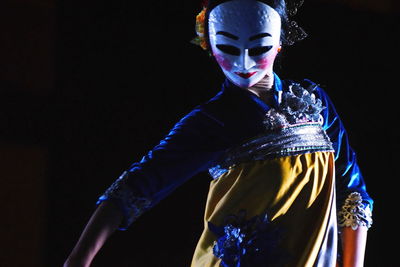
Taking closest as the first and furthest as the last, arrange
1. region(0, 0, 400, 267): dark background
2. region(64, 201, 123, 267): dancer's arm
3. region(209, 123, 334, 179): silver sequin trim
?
region(64, 201, 123, 267): dancer's arm
region(209, 123, 334, 179): silver sequin trim
region(0, 0, 400, 267): dark background

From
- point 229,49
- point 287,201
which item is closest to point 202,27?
point 229,49

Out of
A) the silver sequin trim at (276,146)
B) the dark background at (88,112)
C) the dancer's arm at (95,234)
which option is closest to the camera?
the dancer's arm at (95,234)

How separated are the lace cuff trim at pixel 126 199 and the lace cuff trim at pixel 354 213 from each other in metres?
0.41

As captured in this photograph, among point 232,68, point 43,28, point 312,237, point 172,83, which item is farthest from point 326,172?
point 43,28

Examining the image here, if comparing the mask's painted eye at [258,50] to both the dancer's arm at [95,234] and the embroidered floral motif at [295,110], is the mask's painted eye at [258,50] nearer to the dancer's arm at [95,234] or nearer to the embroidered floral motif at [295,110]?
the embroidered floral motif at [295,110]

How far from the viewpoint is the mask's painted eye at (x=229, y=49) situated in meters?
1.15

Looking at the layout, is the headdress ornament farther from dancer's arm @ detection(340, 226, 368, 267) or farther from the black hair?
dancer's arm @ detection(340, 226, 368, 267)

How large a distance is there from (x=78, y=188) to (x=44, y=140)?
15 cm

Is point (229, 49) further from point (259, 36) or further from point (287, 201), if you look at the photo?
point (287, 201)

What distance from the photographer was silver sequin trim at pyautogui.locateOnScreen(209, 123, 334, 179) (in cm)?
111

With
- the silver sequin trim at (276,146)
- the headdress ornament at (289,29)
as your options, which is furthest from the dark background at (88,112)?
the silver sequin trim at (276,146)

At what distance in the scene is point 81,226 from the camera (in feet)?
4.88

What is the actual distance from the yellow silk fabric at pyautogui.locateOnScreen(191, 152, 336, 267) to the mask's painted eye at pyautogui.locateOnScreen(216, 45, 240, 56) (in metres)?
0.22

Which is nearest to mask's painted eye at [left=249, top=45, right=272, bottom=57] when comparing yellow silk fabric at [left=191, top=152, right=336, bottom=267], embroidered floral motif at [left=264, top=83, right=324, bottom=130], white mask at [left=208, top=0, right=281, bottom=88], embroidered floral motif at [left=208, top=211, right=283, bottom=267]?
white mask at [left=208, top=0, right=281, bottom=88]
